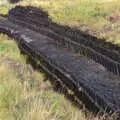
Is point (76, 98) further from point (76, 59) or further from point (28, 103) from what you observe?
point (76, 59)

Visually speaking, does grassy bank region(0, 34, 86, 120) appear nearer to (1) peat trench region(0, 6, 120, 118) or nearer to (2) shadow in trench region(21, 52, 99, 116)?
(2) shadow in trench region(21, 52, 99, 116)

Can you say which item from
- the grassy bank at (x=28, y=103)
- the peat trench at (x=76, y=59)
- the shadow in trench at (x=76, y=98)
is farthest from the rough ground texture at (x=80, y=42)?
the grassy bank at (x=28, y=103)

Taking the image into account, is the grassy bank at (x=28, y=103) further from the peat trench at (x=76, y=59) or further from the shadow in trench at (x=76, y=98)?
the peat trench at (x=76, y=59)

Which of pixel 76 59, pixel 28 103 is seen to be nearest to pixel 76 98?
pixel 28 103

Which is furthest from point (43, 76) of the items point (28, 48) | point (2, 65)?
point (28, 48)

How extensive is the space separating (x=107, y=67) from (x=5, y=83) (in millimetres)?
6261

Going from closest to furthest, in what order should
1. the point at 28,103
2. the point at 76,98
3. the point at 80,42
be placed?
the point at 28,103, the point at 76,98, the point at 80,42

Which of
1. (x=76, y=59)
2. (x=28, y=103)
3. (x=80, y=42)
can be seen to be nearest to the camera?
(x=28, y=103)

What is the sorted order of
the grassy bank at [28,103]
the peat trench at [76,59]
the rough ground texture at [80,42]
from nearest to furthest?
the grassy bank at [28,103] → the peat trench at [76,59] → the rough ground texture at [80,42]

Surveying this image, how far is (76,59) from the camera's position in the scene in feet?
61.1

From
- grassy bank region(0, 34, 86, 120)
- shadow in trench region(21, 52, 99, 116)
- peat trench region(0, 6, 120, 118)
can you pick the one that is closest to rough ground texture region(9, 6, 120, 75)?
peat trench region(0, 6, 120, 118)

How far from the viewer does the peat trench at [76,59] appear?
43.9 ft

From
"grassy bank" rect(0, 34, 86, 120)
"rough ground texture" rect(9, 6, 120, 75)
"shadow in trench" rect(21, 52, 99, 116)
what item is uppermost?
"grassy bank" rect(0, 34, 86, 120)

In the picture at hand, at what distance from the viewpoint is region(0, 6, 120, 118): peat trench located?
43.9 feet
